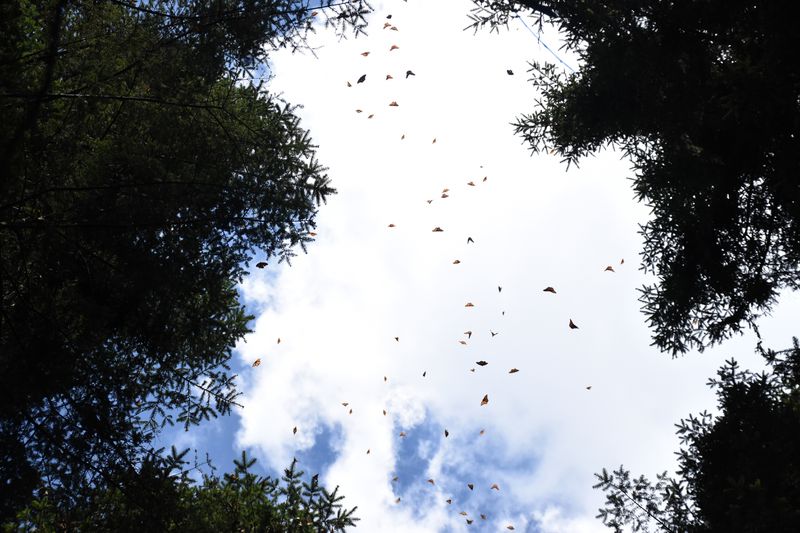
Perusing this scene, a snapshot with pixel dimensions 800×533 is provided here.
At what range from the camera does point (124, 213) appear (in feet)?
23.7

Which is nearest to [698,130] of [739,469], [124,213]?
[739,469]

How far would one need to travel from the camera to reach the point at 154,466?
732 centimetres

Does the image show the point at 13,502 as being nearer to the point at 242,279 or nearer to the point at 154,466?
the point at 154,466

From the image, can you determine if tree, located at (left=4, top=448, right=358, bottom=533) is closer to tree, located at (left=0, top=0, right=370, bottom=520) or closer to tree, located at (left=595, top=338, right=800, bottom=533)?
tree, located at (left=0, top=0, right=370, bottom=520)

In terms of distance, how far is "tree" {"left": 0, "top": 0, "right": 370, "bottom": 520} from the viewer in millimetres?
6680

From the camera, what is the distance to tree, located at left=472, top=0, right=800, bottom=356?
25.0 feet

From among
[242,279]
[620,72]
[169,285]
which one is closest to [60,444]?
[169,285]

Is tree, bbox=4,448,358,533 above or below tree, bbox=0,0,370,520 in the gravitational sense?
below

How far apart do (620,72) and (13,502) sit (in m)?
10.4

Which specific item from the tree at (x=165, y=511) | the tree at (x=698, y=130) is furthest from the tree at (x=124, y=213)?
the tree at (x=698, y=130)

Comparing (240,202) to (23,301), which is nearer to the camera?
(23,301)

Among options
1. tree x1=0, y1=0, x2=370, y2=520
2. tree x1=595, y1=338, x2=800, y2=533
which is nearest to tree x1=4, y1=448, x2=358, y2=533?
tree x1=0, y1=0, x2=370, y2=520

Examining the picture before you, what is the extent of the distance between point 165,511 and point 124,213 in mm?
3853

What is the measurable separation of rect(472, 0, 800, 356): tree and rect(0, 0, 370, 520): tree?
13.7ft
